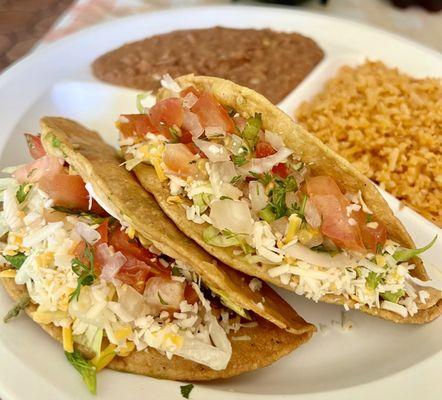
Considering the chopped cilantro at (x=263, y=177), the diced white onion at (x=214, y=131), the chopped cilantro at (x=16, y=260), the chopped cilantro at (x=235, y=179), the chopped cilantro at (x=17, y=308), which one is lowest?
the chopped cilantro at (x=17, y=308)

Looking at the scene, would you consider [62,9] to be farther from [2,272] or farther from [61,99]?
[2,272]

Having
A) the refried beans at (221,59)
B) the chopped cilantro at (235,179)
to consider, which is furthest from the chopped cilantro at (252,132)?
the refried beans at (221,59)

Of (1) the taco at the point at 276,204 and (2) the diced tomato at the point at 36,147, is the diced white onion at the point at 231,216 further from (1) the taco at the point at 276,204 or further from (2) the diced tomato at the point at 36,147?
(2) the diced tomato at the point at 36,147

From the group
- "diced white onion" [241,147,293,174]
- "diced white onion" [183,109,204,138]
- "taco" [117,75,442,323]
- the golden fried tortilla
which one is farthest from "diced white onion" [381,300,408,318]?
"diced white onion" [183,109,204,138]

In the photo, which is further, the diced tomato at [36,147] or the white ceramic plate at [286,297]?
the diced tomato at [36,147]

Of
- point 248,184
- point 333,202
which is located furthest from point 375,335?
point 248,184

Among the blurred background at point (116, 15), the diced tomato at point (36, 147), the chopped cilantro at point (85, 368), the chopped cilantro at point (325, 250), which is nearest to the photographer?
the chopped cilantro at point (85, 368)

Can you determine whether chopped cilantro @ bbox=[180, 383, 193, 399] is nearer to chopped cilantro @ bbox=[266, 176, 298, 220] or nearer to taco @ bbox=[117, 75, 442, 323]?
taco @ bbox=[117, 75, 442, 323]
